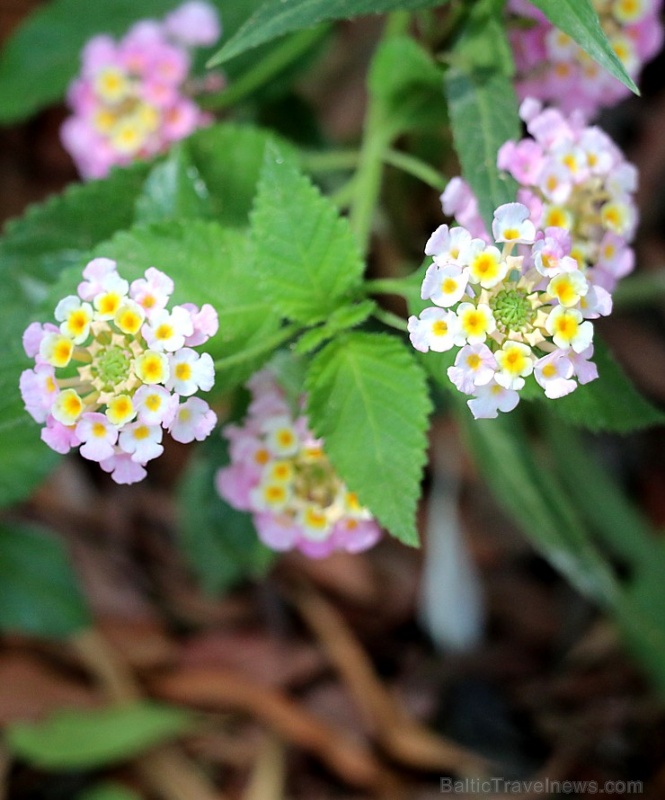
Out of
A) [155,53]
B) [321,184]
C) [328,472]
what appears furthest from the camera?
[321,184]

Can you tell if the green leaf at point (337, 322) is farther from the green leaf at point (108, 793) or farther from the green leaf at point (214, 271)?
the green leaf at point (108, 793)

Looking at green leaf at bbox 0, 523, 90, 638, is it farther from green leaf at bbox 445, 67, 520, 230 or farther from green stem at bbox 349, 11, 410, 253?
green leaf at bbox 445, 67, 520, 230

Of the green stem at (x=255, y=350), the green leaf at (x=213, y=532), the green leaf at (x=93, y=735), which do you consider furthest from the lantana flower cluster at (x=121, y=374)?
the green leaf at (x=93, y=735)

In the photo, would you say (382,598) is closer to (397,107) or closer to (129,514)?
(129,514)

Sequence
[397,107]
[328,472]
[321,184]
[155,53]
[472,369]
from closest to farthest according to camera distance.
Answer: [472,369], [328,472], [397,107], [155,53], [321,184]

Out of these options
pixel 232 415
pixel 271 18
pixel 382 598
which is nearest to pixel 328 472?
pixel 232 415
